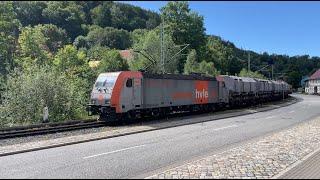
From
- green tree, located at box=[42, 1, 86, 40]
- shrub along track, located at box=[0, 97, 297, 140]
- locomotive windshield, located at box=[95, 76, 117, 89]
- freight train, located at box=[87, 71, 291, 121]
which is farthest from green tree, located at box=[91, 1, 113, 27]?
shrub along track, located at box=[0, 97, 297, 140]

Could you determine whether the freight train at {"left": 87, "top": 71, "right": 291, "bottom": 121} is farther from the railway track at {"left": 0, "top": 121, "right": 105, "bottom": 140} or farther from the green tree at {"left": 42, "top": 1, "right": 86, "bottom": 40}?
the green tree at {"left": 42, "top": 1, "right": 86, "bottom": 40}

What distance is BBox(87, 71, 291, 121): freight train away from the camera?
89.5 ft

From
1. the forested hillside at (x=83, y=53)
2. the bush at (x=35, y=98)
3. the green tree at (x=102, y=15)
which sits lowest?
the bush at (x=35, y=98)

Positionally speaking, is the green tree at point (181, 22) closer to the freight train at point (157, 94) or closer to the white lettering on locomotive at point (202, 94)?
the freight train at point (157, 94)

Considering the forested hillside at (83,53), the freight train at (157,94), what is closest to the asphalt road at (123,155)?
the freight train at (157,94)

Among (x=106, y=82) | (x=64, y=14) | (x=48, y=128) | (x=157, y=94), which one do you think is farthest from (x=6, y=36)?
(x=64, y=14)

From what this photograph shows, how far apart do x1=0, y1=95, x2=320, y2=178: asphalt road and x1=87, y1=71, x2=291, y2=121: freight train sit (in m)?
5.92

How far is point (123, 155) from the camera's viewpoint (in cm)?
1462

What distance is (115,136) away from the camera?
795 inches

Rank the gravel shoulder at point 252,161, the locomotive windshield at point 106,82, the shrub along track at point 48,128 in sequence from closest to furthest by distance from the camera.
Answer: the gravel shoulder at point 252,161
the shrub along track at point 48,128
the locomotive windshield at point 106,82

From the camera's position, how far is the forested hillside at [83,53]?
97.5ft

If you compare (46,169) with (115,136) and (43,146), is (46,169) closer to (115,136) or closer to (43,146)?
(43,146)

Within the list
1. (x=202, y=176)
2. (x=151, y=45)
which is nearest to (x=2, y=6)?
(x=151, y=45)

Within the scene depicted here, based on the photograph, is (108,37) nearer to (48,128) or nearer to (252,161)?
(48,128)
